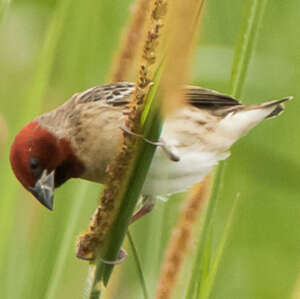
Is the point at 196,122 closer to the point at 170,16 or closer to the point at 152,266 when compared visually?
the point at 152,266

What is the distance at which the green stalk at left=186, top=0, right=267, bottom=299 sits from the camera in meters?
0.93

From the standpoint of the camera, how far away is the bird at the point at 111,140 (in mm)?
1551

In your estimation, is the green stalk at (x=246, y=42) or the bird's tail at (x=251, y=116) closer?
the green stalk at (x=246, y=42)

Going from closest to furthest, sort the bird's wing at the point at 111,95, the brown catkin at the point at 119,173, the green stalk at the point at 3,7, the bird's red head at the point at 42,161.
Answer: the brown catkin at the point at 119,173
the green stalk at the point at 3,7
the bird's red head at the point at 42,161
the bird's wing at the point at 111,95

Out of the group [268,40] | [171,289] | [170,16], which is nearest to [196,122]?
[268,40]

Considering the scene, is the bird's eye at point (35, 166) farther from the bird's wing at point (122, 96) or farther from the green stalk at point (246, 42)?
the green stalk at point (246, 42)

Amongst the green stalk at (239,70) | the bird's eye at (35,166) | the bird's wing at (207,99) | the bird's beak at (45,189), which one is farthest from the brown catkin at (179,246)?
the bird's wing at (207,99)

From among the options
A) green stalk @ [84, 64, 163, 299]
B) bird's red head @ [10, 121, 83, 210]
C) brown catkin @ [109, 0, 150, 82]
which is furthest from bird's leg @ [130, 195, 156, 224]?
green stalk @ [84, 64, 163, 299]

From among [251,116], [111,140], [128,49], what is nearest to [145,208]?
[111,140]

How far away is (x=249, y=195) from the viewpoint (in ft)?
5.32

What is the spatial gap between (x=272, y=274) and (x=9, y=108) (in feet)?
2.22

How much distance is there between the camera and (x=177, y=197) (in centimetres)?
164

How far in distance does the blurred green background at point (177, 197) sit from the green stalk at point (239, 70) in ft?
0.73

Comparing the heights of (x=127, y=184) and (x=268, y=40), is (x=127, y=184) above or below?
below
